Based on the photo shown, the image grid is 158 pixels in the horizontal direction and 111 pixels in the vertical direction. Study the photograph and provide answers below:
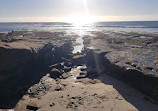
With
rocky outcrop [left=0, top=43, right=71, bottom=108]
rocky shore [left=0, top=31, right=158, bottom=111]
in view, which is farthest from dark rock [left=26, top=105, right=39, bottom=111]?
rocky outcrop [left=0, top=43, right=71, bottom=108]

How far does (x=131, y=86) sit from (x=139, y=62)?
2240mm

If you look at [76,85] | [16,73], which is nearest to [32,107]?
[76,85]

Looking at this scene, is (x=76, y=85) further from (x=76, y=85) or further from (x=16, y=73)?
(x=16, y=73)

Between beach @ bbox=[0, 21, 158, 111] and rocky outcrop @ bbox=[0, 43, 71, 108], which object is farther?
rocky outcrop @ bbox=[0, 43, 71, 108]

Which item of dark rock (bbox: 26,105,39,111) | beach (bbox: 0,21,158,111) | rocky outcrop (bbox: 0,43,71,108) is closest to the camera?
dark rock (bbox: 26,105,39,111)

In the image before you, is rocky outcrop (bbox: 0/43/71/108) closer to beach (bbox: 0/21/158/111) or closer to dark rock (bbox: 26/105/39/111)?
beach (bbox: 0/21/158/111)

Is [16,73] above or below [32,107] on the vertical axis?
above

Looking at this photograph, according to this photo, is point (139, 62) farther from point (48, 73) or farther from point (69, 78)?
point (48, 73)

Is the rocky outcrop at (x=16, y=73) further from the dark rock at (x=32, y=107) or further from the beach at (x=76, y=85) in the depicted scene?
the dark rock at (x=32, y=107)

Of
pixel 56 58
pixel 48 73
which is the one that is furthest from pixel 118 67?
pixel 56 58

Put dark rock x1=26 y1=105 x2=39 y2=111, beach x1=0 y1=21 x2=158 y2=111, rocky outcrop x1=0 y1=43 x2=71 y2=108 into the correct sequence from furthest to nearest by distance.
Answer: rocky outcrop x1=0 y1=43 x2=71 y2=108 → beach x1=0 y1=21 x2=158 y2=111 → dark rock x1=26 y1=105 x2=39 y2=111

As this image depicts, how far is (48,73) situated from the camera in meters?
15.0

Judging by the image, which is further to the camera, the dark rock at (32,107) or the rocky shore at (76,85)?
the rocky shore at (76,85)

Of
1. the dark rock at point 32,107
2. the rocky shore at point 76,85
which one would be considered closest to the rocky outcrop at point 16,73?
the rocky shore at point 76,85
